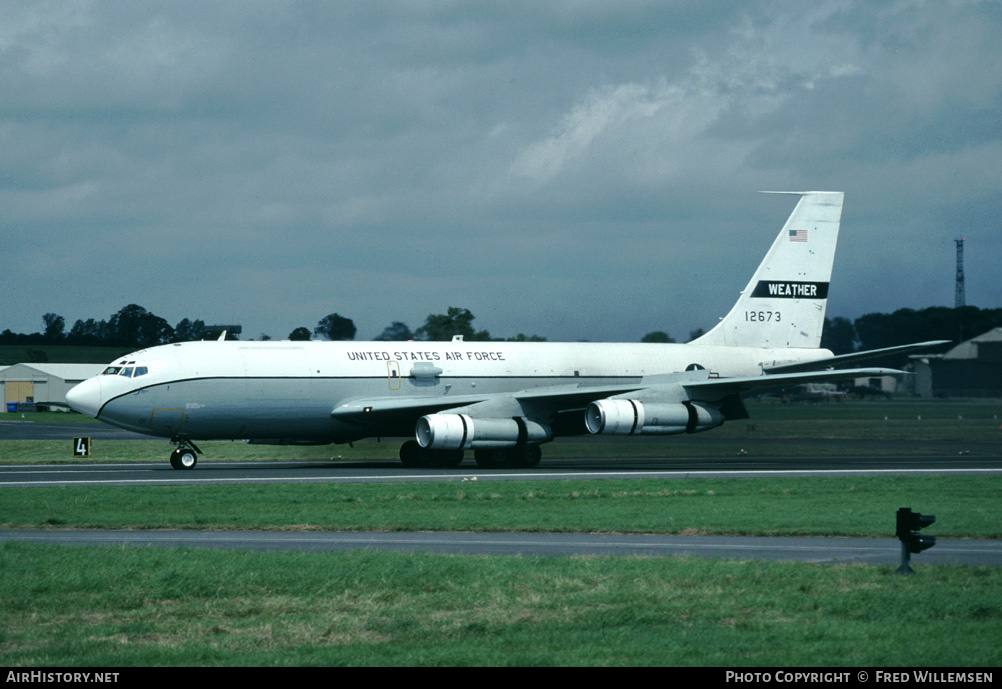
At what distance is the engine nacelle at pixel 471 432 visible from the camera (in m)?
37.9

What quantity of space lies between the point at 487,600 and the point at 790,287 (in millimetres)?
37400

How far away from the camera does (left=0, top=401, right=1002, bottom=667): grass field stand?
441 inches

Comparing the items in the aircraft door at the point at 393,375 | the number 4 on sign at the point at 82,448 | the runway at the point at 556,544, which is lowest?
the runway at the point at 556,544

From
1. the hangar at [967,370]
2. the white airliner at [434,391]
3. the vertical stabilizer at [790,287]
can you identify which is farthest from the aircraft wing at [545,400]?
the hangar at [967,370]

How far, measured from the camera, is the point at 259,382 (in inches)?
1505

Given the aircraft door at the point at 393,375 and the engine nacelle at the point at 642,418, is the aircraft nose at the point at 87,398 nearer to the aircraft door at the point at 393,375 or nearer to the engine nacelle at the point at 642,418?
the aircraft door at the point at 393,375

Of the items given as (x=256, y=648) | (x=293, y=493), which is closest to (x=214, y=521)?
(x=293, y=493)

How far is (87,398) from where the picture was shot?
37250mm

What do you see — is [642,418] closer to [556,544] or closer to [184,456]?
[184,456]

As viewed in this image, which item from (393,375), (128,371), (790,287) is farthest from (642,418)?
(128,371)

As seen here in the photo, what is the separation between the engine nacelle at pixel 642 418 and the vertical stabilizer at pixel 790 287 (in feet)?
25.3

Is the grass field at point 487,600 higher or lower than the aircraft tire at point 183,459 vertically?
lower

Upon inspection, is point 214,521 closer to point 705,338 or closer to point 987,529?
point 987,529
